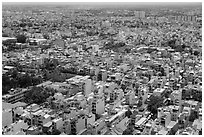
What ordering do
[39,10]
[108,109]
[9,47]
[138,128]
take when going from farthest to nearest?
[39,10]
[9,47]
[108,109]
[138,128]

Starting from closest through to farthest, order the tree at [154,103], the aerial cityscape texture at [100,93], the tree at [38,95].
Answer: the aerial cityscape texture at [100,93] < the tree at [154,103] < the tree at [38,95]

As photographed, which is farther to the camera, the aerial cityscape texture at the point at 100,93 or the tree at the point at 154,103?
the tree at the point at 154,103

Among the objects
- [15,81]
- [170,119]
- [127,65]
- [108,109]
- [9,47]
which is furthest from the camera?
[9,47]

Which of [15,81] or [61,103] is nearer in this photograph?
[61,103]

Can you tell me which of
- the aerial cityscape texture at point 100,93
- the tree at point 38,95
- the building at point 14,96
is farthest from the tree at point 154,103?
the building at point 14,96

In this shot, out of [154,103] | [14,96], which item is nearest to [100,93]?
[154,103]

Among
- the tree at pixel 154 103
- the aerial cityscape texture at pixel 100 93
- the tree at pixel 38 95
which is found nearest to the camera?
the aerial cityscape texture at pixel 100 93

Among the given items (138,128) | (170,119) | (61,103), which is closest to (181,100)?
(170,119)

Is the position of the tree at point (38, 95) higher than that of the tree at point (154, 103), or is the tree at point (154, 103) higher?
the tree at point (38, 95)

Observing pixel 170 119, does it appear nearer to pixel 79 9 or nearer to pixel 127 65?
pixel 127 65

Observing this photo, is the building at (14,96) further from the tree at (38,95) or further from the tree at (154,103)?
the tree at (154,103)
